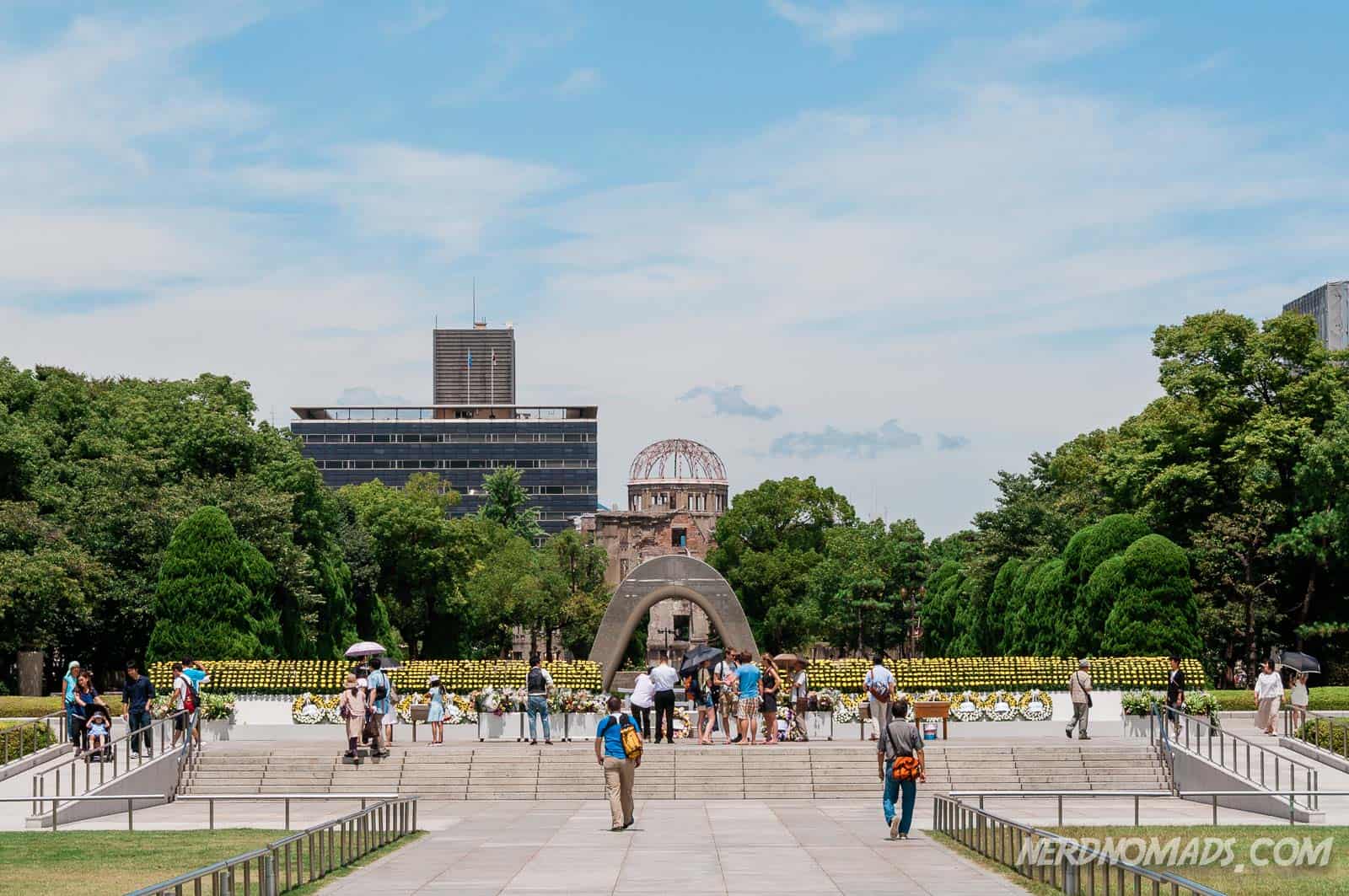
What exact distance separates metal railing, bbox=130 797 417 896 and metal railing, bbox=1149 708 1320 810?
1301 centimetres

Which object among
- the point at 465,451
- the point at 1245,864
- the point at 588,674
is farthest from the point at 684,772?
the point at 465,451

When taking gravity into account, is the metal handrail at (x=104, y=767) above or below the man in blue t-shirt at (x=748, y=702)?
below

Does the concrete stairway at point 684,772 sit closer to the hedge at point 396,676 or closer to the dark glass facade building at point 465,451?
the hedge at point 396,676

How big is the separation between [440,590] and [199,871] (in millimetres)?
73009

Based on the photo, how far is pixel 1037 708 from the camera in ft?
124

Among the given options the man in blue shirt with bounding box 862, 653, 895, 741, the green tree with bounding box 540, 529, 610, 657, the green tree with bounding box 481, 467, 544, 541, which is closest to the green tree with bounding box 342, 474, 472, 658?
the green tree with bounding box 540, 529, 610, 657

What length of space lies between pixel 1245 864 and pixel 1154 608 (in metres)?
32.5

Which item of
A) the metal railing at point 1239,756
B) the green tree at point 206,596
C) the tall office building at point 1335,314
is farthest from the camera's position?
the tall office building at point 1335,314

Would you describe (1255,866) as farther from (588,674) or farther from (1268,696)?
(588,674)

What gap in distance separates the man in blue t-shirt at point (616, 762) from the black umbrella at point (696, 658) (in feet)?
42.6

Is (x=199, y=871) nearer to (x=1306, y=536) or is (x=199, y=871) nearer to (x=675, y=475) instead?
(x=1306, y=536)

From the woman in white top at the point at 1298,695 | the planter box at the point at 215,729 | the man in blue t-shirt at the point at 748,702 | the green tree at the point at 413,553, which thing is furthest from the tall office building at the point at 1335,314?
the planter box at the point at 215,729

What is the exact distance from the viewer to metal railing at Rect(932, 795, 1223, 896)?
1309 cm

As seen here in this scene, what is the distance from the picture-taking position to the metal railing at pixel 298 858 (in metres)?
13.4
